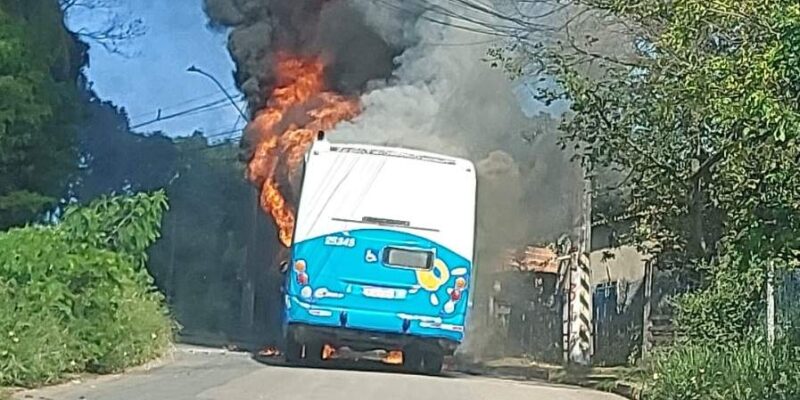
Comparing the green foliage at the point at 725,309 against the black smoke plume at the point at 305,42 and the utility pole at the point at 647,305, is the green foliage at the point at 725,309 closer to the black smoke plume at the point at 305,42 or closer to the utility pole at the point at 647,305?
the utility pole at the point at 647,305

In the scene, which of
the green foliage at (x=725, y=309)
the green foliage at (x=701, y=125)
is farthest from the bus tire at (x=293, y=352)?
the green foliage at (x=725, y=309)

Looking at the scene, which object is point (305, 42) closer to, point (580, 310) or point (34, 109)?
point (34, 109)

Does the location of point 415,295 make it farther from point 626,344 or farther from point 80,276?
point 626,344

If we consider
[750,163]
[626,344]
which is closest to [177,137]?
[626,344]

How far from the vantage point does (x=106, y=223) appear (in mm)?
17250

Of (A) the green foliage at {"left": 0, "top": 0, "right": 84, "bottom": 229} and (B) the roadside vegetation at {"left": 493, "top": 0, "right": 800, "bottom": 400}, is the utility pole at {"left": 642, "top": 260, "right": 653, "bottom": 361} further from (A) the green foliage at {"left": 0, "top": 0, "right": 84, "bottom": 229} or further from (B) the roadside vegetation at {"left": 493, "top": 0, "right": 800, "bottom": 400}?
(A) the green foliage at {"left": 0, "top": 0, "right": 84, "bottom": 229}

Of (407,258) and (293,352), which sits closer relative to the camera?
(407,258)

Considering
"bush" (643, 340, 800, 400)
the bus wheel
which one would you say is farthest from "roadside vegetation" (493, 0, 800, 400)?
the bus wheel

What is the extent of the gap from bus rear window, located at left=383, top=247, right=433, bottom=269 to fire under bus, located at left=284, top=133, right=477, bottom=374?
0.6 inches

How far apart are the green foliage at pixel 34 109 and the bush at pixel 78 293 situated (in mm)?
5137

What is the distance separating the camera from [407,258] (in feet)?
61.7

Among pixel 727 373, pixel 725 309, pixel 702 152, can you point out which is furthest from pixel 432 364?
pixel 727 373

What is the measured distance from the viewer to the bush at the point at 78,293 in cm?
→ 1464

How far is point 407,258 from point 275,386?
12.2 feet
